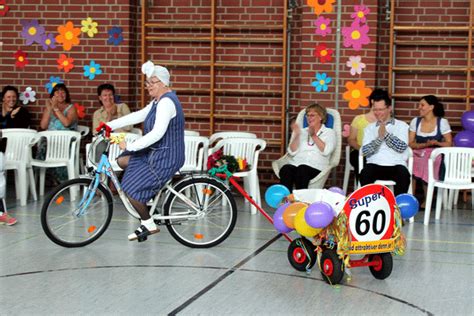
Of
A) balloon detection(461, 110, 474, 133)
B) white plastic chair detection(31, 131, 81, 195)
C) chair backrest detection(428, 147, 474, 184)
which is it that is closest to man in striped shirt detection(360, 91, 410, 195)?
chair backrest detection(428, 147, 474, 184)

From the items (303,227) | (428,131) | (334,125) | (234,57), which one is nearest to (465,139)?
(428,131)

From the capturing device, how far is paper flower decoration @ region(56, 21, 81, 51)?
10.2m

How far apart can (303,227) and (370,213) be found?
421 millimetres

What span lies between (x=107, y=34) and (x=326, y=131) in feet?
10.6

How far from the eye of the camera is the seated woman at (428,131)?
8539mm

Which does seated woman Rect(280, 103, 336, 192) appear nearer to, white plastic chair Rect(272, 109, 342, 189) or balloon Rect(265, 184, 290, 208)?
white plastic chair Rect(272, 109, 342, 189)

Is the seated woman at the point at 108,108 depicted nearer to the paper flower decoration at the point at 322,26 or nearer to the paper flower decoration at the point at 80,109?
the paper flower decoration at the point at 80,109

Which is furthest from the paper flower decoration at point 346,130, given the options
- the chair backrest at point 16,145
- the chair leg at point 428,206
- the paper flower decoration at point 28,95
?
the paper flower decoration at point 28,95

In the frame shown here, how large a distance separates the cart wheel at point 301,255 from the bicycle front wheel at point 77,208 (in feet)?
4.92

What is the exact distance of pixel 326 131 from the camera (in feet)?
27.1

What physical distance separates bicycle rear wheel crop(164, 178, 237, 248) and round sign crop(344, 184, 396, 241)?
1372mm

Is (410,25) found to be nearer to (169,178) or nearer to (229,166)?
(229,166)

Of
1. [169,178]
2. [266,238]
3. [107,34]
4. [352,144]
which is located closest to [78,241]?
[169,178]

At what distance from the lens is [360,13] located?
9336 mm
